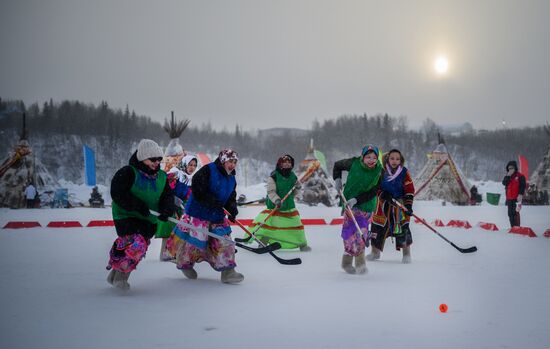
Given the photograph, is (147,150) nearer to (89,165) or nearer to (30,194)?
(30,194)

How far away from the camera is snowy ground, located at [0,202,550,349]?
306 cm

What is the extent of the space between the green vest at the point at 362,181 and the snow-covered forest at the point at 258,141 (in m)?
49.0

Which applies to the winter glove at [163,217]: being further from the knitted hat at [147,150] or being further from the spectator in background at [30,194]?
the spectator in background at [30,194]

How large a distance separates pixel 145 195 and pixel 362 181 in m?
2.53

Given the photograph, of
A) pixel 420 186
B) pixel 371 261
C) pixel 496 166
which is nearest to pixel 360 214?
pixel 371 261

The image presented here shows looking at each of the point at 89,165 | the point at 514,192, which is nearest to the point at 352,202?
the point at 514,192

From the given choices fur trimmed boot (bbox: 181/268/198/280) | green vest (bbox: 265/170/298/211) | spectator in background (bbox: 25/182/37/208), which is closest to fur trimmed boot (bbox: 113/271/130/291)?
fur trimmed boot (bbox: 181/268/198/280)

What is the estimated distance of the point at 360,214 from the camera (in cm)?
595

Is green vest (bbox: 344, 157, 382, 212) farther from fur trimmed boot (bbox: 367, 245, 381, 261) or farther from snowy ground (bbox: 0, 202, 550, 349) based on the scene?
fur trimmed boot (bbox: 367, 245, 381, 261)

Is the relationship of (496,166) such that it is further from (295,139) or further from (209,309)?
(209,309)

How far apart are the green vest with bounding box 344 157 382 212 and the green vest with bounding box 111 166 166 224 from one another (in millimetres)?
2250

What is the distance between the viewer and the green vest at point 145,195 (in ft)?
15.0

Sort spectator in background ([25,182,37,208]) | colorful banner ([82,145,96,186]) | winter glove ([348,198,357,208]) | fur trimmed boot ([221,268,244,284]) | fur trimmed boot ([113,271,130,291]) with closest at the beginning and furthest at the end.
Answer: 1. fur trimmed boot ([113,271,130,291])
2. fur trimmed boot ([221,268,244,284])
3. winter glove ([348,198,357,208])
4. spectator in background ([25,182,37,208])
5. colorful banner ([82,145,96,186])

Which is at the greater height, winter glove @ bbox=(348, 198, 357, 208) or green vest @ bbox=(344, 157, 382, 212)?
green vest @ bbox=(344, 157, 382, 212)
